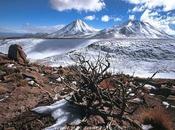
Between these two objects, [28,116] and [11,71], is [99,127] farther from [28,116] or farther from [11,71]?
[11,71]

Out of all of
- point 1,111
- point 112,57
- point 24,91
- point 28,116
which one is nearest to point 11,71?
point 24,91

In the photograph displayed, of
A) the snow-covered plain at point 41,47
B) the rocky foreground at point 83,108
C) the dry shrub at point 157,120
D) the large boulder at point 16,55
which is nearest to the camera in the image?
the rocky foreground at point 83,108

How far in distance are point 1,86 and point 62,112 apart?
7.22m

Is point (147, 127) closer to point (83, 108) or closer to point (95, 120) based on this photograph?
point (95, 120)

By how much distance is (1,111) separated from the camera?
1070 centimetres

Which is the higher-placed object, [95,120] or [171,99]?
[95,120]

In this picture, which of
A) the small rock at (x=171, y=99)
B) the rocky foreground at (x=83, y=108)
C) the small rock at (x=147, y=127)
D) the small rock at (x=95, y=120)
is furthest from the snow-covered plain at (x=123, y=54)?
the small rock at (x=95, y=120)

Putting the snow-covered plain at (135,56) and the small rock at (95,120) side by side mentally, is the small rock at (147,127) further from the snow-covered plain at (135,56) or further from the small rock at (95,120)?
the snow-covered plain at (135,56)

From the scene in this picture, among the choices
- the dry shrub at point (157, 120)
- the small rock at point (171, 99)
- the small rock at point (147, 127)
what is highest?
the dry shrub at point (157, 120)

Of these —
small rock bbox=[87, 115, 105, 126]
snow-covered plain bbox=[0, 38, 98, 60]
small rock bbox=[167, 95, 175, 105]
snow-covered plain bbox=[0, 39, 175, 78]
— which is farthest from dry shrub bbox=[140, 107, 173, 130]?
snow-covered plain bbox=[0, 38, 98, 60]

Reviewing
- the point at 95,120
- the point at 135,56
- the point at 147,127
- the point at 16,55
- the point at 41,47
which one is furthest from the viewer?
the point at 41,47

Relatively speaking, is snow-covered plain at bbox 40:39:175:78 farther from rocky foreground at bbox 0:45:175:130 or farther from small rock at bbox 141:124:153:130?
small rock at bbox 141:124:153:130

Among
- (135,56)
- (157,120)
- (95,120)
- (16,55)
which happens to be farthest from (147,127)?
(135,56)

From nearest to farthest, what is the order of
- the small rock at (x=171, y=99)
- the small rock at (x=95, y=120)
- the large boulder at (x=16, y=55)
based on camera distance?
the small rock at (x=95, y=120)
the small rock at (x=171, y=99)
the large boulder at (x=16, y=55)
